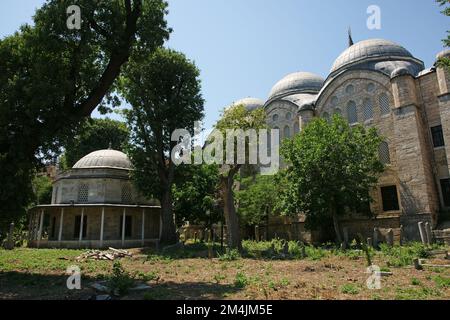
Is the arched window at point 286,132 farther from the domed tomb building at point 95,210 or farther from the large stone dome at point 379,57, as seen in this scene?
the domed tomb building at point 95,210

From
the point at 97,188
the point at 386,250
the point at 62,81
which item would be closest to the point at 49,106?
the point at 62,81

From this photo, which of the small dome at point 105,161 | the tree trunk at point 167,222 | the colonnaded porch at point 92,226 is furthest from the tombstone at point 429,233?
the small dome at point 105,161

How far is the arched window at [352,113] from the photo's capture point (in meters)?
24.7

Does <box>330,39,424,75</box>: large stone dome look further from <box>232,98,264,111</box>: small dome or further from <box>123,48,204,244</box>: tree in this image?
<box>123,48,204,244</box>: tree

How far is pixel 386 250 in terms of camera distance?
1438 cm

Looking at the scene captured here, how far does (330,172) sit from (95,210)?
18.0 metres

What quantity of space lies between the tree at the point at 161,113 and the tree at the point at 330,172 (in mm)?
7881

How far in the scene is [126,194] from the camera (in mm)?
27094

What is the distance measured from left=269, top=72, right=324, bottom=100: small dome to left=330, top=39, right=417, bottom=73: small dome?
4774mm

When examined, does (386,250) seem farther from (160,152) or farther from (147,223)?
(147,223)

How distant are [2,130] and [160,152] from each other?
42.3 feet

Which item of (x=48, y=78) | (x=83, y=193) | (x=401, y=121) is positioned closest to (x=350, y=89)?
(x=401, y=121)

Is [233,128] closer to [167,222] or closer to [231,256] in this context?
[231,256]

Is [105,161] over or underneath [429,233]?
over
